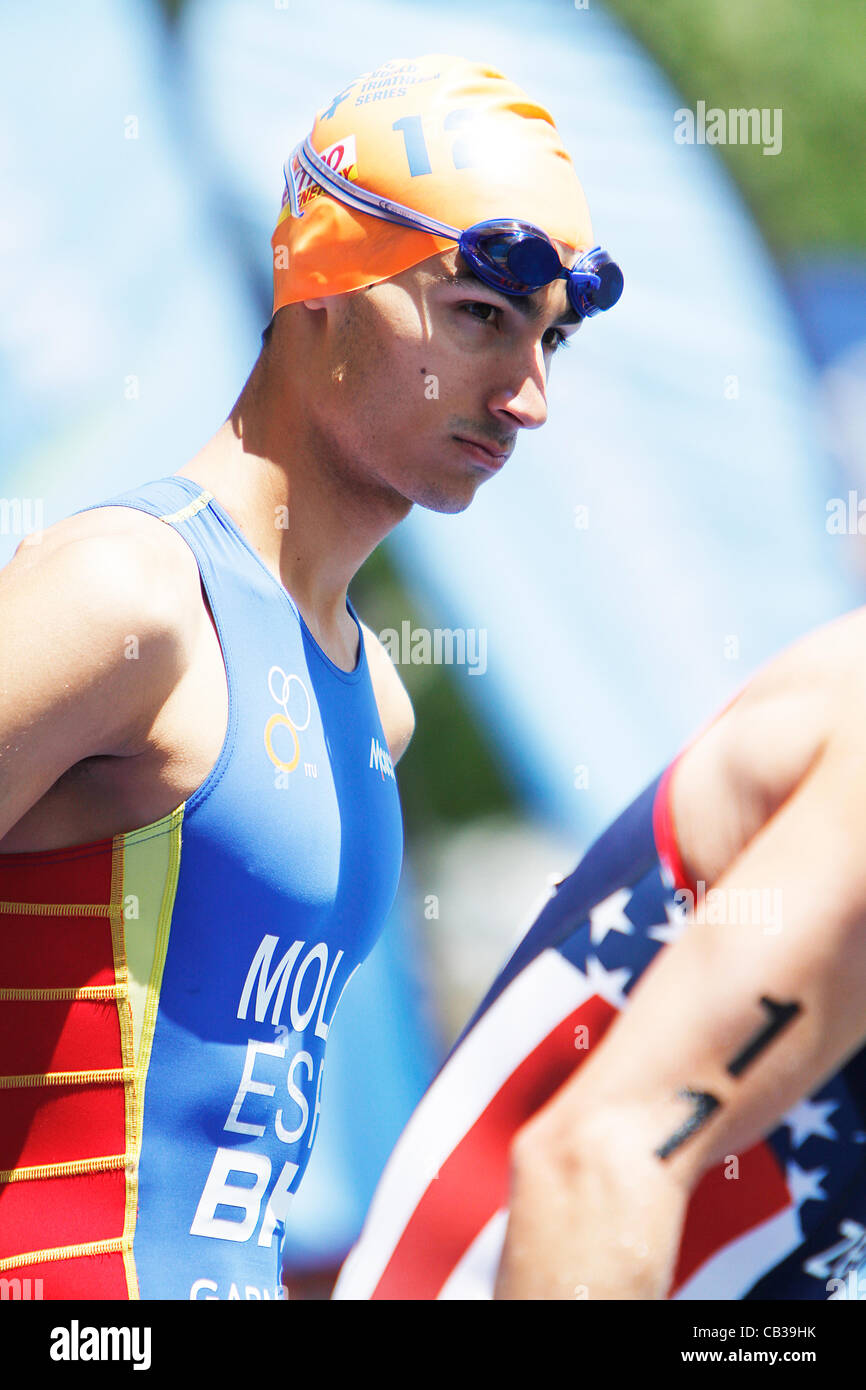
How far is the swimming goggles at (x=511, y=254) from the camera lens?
1.64 m

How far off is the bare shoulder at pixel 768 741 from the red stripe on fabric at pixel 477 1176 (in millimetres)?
269

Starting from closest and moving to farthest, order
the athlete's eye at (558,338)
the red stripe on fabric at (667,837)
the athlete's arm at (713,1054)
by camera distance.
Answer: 1. the athlete's arm at (713,1054)
2. the red stripe on fabric at (667,837)
3. the athlete's eye at (558,338)

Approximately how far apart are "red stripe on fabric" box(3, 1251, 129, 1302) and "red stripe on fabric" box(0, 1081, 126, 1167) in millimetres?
118

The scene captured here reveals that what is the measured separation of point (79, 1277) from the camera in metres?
1.41

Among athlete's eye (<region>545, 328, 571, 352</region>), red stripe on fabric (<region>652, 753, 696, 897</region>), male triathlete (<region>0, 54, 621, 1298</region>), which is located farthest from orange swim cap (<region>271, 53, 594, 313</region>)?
red stripe on fabric (<region>652, 753, 696, 897</region>)

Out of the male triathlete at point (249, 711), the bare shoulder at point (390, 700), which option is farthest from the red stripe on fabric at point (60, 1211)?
the bare shoulder at point (390, 700)

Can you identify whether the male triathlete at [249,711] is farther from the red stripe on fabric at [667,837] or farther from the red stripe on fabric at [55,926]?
the red stripe on fabric at [667,837]

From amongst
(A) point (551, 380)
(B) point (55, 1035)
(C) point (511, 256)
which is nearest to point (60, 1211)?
(B) point (55, 1035)

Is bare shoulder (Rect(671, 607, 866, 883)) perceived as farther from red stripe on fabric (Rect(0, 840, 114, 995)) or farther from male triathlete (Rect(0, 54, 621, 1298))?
red stripe on fabric (Rect(0, 840, 114, 995))

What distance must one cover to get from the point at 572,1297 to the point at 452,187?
56.5 inches

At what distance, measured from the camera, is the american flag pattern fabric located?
140 cm

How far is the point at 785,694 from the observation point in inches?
57.4
